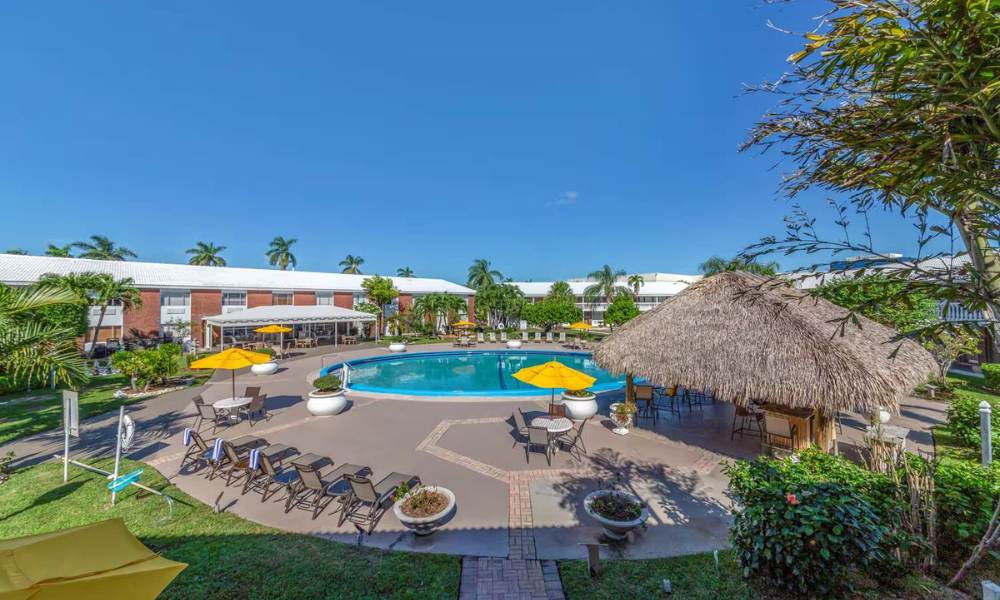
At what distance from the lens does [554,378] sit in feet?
29.6

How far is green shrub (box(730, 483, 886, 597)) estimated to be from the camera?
3498 mm

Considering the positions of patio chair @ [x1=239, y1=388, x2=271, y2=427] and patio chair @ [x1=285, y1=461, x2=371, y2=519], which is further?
patio chair @ [x1=239, y1=388, x2=271, y2=427]

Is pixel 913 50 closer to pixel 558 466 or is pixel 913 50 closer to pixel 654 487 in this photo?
pixel 654 487

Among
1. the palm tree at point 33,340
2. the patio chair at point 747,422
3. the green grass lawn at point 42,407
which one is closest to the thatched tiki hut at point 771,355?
the patio chair at point 747,422

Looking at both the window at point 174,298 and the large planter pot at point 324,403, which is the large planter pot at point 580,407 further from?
the window at point 174,298

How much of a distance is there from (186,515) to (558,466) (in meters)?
6.95

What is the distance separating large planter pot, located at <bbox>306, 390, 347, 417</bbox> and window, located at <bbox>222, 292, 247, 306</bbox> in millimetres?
24835

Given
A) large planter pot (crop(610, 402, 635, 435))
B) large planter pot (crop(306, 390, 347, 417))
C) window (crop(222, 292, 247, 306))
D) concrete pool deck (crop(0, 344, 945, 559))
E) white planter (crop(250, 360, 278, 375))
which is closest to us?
concrete pool deck (crop(0, 344, 945, 559))

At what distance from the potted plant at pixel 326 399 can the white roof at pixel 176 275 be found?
24.5m

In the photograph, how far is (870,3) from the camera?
8.95ft

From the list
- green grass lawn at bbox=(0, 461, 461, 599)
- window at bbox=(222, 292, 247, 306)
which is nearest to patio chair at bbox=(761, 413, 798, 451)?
green grass lawn at bbox=(0, 461, 461, 599)

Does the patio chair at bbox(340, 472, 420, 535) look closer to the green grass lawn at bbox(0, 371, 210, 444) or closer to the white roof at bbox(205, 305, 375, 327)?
the green grass lawn at bbox(0, 371, 210, 444)

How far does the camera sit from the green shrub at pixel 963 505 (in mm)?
4051

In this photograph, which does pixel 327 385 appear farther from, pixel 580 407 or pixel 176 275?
pixel 176 275
